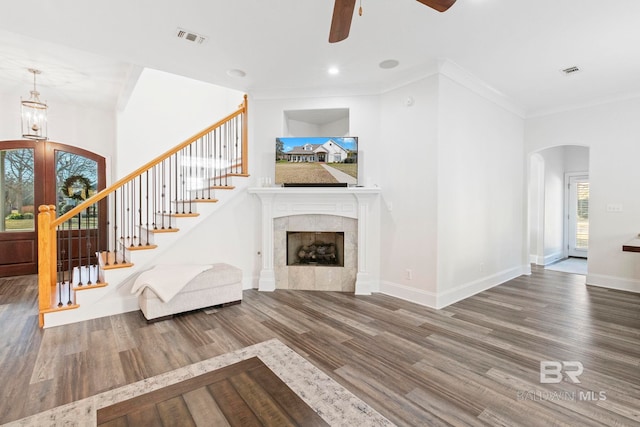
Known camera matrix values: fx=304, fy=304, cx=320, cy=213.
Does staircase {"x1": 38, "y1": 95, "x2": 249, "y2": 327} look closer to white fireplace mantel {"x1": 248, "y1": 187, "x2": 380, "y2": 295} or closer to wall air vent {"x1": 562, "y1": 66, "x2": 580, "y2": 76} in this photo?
white fireplace mantel {"x1": 248, "y1": 187, "x2": 380, "y2": 295}

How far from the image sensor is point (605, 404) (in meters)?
1.96

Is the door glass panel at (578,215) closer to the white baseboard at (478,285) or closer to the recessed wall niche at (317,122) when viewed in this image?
the white baseboard at (478,285)

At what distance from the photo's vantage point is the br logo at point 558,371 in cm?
223

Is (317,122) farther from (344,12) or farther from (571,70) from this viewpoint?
(571,70)

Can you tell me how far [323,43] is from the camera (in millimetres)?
3193

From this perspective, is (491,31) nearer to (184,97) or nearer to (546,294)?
(546,294)

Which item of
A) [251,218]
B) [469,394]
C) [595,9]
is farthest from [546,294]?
[251,218]

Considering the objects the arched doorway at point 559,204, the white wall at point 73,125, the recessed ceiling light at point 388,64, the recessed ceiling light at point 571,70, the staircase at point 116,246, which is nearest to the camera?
the staircase at point 116,246

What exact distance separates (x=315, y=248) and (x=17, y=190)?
5.43 m

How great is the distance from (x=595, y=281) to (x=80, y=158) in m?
9.27

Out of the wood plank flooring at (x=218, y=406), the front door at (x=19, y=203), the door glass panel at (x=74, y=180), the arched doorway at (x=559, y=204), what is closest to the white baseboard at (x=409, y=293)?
the wood plank flooring at (x=218, y=406)

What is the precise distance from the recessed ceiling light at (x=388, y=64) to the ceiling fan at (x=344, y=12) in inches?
66.3

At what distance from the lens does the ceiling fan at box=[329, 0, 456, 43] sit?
5.92 ft

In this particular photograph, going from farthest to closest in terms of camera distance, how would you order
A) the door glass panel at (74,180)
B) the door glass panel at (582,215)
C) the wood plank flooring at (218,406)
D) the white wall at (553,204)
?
1. the door glass panel at (582,215)
2. the white wall at (553,204)
3. the door glass panel at (74,180)
4. the wood plank flooring at (218,406)
